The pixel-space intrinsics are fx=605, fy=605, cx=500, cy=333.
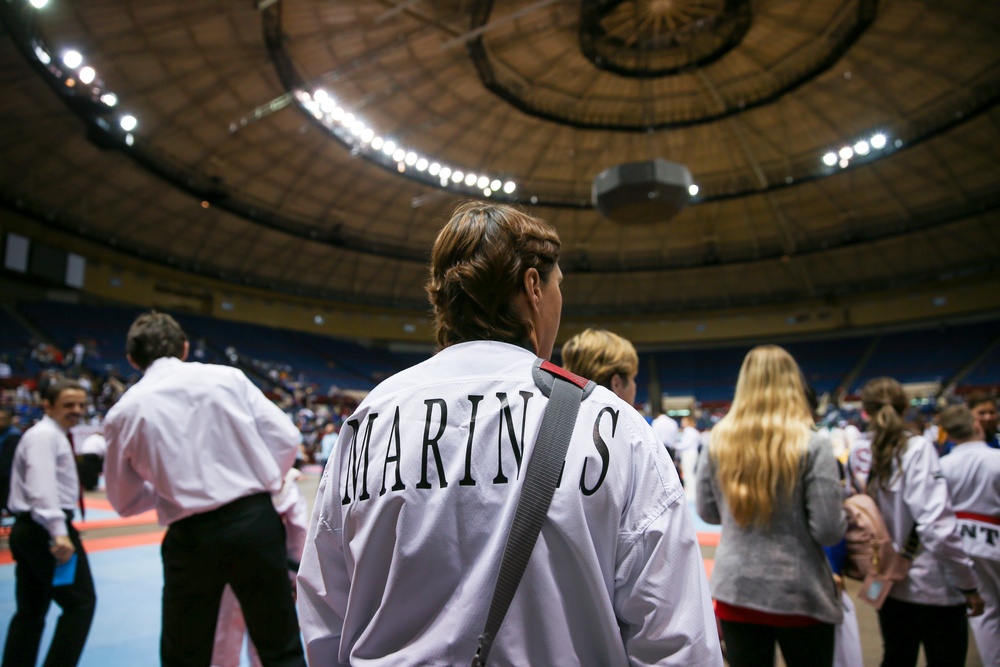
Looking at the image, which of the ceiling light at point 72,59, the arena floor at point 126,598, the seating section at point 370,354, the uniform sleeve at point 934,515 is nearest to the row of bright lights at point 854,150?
the seating section at point 370,354

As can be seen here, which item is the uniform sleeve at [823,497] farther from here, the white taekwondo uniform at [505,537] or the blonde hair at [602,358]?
the white taekwondo uniform at [505,537]

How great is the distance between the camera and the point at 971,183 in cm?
2709

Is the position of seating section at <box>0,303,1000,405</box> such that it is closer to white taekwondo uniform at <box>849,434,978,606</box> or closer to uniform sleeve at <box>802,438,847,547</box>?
white taekwondo uniform at <box>849,434,978,606</box>

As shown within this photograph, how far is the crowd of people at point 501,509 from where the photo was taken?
1.15 m

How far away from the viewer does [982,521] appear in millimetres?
3863

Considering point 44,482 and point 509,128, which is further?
point 509,128

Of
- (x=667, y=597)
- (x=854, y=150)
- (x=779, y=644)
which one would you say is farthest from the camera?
(x=854, y=150)

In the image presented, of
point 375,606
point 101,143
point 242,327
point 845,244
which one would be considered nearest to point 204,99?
point 101,143

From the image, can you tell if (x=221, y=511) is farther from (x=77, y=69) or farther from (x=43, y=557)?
(x=77, y=69)

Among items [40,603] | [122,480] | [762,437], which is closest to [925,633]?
[762,437]

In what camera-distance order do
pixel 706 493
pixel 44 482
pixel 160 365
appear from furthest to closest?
pixel 44 482 → pixel 160 365 → pixel 706 493

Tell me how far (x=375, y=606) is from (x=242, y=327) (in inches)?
1375

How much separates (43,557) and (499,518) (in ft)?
12.8

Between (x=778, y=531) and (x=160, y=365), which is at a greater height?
(x=160, y=365)
